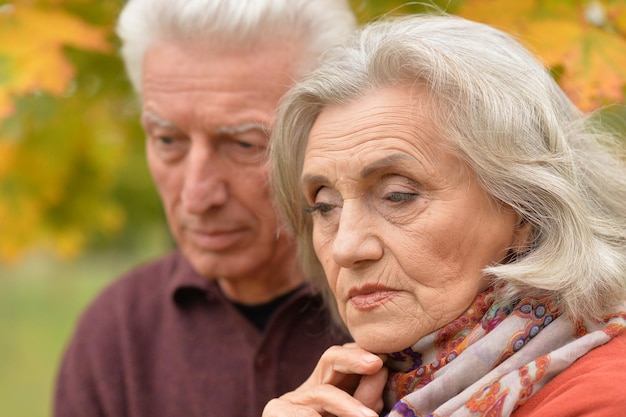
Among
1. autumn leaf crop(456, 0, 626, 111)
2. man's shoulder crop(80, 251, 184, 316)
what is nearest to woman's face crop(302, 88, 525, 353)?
autumn leaf crop(456, 0, 626, 111)

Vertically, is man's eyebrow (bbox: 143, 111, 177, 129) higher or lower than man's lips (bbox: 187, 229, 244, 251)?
higher

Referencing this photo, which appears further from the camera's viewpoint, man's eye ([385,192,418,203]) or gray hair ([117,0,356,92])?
gray hair ([117,0,356,92])

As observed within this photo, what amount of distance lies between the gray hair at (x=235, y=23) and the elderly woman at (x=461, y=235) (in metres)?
0.71

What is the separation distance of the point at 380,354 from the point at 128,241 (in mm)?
12297

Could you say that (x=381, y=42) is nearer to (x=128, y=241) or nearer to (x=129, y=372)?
(x=129, y=372)

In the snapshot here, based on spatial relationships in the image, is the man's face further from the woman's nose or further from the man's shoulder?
the woman's nose

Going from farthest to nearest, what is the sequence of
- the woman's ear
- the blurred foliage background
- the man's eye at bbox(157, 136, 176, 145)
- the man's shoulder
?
the man's shoulder
the man's eye at bbox(157, 136, 176, 145)
the blurred foliage background
the woman's ear

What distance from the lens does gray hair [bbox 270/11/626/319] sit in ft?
7.73

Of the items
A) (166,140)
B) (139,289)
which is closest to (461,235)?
(166,140)

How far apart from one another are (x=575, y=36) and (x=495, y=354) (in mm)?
1308

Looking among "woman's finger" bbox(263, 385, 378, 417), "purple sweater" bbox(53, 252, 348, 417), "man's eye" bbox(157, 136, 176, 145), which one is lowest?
"purple sweater" bbox(53, 252, 348, 417)

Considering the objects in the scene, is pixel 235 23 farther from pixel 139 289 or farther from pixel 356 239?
pixel 139 289

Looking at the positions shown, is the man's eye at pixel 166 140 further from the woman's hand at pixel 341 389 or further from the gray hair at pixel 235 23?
the woman's hand at pixel 341 389

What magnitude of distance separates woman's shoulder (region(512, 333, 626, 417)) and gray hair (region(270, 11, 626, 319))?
13 centimetres
